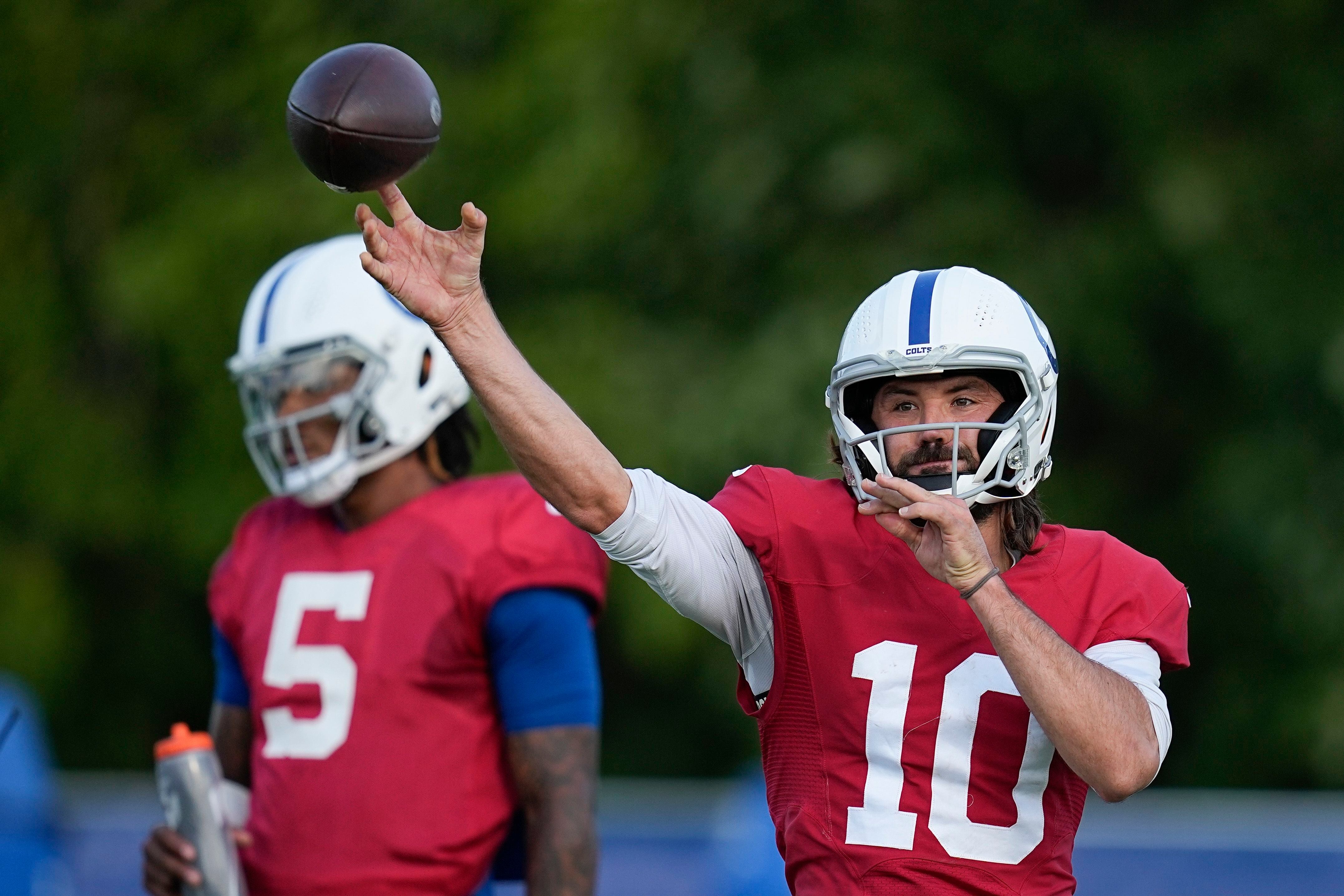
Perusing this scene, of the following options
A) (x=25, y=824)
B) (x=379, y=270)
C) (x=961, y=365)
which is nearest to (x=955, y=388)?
(x=961, y=365)

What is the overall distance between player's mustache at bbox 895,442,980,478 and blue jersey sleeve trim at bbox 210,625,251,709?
65.4 inches

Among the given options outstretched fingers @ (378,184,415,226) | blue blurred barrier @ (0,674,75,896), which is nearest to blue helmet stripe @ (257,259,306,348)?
outstretched fingers @ (378,184,415,226)

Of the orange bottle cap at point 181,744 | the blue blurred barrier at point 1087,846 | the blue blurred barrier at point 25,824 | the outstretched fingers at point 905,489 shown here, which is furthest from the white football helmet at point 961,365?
the blue blurred barrier at point 25,824

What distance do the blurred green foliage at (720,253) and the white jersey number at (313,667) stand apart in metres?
4.45

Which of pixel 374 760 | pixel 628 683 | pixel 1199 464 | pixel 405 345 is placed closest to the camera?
pixel 374 760

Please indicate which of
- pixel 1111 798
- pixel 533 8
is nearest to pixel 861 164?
pixel 533 8

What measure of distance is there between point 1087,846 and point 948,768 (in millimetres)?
4745

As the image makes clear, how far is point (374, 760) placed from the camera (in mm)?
3031

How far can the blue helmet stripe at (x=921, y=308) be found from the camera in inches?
97.1

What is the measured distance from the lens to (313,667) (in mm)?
3113

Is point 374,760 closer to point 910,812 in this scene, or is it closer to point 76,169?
point 910,812

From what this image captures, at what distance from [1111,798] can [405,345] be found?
181cm

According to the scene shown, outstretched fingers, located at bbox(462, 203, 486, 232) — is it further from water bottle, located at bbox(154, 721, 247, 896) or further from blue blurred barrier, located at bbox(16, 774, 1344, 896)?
blue blurred barrier, located at bbox(16, 774, 1344, 896)

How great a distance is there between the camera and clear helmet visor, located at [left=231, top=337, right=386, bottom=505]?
325 centimetres
